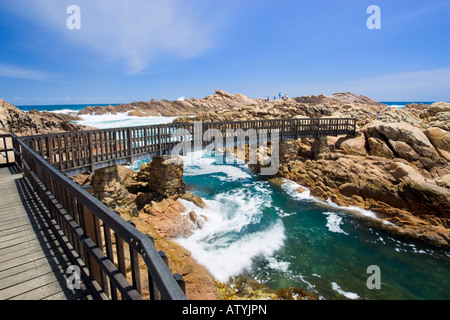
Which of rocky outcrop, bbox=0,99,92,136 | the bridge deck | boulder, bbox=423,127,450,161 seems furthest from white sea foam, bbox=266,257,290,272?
rocky outcrop, bbox=0,99,92,136

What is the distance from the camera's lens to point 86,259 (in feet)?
11.6

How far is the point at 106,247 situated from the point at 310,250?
11762mm

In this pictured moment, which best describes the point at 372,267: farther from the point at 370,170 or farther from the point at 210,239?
the point at 370,170

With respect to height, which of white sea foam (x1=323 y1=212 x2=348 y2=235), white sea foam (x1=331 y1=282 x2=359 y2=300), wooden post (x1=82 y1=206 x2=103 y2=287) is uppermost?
wooden post (x1=82 y1=206 x2=103 y2=287)

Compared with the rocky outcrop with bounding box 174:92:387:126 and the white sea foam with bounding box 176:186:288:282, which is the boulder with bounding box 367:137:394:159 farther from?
the rocky outcrop with bounding box 174:92:387:126

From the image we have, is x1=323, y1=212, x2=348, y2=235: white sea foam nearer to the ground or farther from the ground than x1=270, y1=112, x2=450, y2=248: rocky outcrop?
nearer to the ground

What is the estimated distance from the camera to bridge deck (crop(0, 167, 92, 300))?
128 inches

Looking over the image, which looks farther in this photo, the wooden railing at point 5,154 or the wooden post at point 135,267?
the wooden railing at point 5,154

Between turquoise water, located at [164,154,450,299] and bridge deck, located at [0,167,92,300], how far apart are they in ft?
23.8

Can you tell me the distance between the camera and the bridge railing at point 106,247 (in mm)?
1884

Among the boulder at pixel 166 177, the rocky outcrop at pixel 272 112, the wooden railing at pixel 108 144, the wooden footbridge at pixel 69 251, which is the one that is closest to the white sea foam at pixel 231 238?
the boulder at pixel 166 177

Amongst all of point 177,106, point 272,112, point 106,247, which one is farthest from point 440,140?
point 177,106

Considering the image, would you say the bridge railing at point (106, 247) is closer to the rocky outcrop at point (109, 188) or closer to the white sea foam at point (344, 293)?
the rocky outcrop at point (109, 188)
